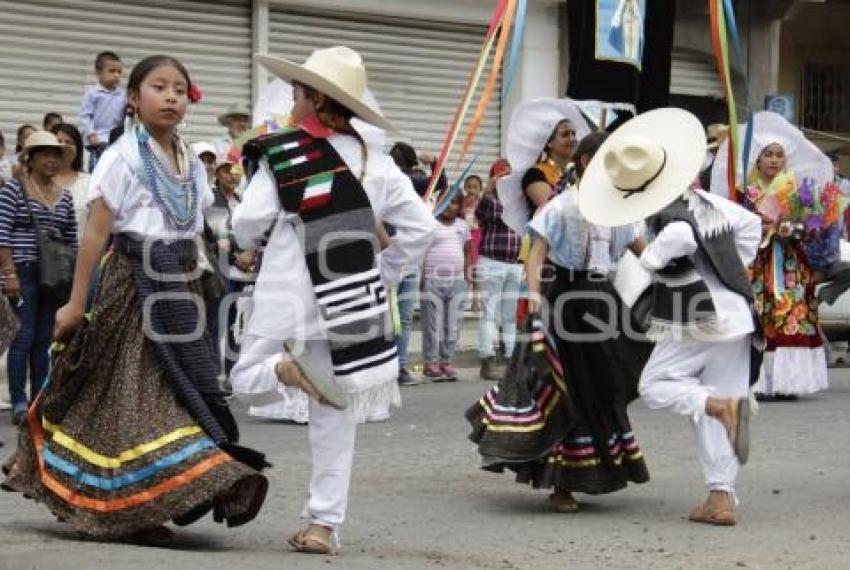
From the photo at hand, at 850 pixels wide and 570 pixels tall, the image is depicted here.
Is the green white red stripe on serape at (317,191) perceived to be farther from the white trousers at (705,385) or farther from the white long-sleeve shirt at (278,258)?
the white trousers at (705,385)

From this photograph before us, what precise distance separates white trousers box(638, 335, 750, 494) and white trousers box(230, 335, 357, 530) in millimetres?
1790

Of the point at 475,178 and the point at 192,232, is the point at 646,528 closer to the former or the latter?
the point at 192,232

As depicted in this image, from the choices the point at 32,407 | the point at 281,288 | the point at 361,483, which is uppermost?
the point at 281,288

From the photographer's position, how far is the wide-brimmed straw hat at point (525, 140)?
8.35 meters

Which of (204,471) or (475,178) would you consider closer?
(204,471)

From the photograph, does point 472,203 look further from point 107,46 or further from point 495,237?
point 107,46

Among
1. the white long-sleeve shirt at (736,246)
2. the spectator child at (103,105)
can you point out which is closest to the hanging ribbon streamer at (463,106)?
the white long-sleeve shirt at (736,246)

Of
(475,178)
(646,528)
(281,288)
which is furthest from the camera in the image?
(475,178)

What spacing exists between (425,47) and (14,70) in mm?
5118

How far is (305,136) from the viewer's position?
643cm

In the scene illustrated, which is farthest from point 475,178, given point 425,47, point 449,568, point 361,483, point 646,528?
point 449,568

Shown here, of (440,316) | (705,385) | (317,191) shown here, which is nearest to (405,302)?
(440,316)

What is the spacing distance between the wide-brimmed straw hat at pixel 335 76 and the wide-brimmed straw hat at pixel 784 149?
5.20 m

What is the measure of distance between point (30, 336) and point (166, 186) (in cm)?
442
